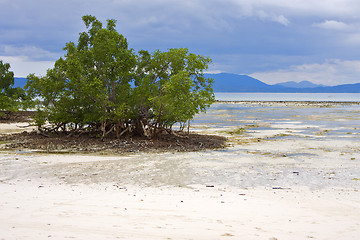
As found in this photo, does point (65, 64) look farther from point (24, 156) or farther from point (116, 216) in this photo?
point (116, 216)

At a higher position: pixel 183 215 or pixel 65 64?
pixel 65 64

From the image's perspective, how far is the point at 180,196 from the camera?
31.8 ft

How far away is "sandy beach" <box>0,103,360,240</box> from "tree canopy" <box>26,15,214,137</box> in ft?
15.4

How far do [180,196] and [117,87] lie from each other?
14.6m

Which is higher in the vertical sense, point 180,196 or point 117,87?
point 117,87

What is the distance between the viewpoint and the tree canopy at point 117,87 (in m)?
21.5

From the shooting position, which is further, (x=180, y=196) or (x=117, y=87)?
(x=117, y=87)

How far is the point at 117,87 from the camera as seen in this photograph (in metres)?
22.9

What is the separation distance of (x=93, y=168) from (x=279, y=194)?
7.74 metres

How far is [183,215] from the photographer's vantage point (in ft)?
25.4

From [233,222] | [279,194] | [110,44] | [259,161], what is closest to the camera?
[233,222]

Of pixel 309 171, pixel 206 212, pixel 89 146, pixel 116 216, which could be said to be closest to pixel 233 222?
pixel 206 212

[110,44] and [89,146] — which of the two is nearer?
[89,146]

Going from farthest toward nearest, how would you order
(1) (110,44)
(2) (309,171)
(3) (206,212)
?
(1) (110,44) → (2) (309,171) → (3) (206,212)
